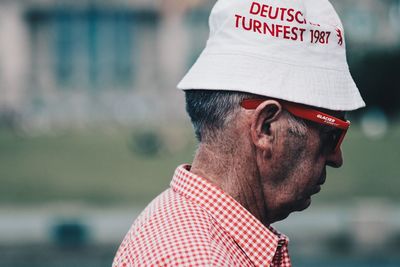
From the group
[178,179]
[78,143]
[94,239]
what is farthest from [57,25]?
[178,179]

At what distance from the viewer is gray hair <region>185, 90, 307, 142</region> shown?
5.92 feet

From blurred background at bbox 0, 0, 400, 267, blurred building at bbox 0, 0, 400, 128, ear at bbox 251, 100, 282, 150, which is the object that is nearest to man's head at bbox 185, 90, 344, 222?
ear at bbox 251, 100, 282, 150

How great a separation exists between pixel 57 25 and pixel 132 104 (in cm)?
502

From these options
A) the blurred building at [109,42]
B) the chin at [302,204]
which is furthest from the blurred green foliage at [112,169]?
the chin at [302,204]

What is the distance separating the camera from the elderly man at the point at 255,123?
1.75 m

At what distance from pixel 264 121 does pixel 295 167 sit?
A: 158mm

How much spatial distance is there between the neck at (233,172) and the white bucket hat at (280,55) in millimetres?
150

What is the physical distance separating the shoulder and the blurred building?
107 ft

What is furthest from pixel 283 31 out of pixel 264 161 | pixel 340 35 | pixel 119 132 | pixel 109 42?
pixel 109 42

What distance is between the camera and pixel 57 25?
36.3 meters

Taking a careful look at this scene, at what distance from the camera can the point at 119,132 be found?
22.8 metres

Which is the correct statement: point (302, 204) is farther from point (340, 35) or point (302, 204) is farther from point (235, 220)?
point (340, 35)

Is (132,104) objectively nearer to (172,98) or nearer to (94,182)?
(172,98)

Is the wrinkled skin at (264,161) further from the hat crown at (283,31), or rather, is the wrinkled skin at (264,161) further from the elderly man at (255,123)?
the hat crown at (283,31)
